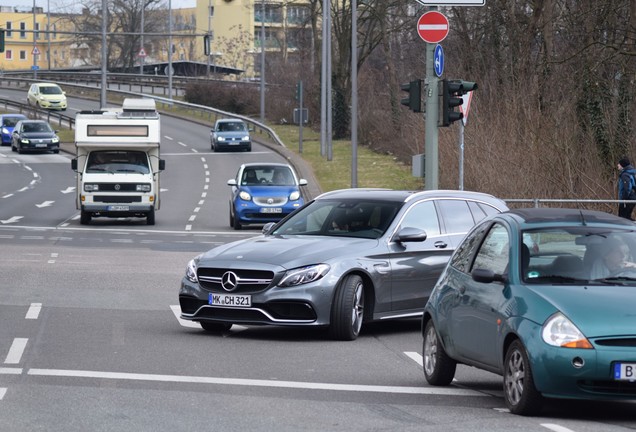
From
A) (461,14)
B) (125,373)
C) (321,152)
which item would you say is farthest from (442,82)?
(321,152)

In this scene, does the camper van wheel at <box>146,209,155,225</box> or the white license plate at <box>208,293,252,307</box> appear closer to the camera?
the white license plate at <box>208,293,252,307</box>

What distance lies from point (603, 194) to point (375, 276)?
18.5m

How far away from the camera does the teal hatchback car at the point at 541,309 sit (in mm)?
8359

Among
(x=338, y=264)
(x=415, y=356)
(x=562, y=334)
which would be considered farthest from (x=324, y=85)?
(x=562, y=334)

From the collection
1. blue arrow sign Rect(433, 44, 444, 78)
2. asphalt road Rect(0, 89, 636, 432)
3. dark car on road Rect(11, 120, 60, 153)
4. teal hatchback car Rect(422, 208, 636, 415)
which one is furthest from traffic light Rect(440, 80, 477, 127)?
dark car on road Rect(11, 120, 60, 153)

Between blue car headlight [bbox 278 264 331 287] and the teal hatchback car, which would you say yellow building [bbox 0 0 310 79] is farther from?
the teal hatchback car

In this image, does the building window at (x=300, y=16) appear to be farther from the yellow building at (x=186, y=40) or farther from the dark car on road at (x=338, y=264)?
the dark car on road at (x=338, y=264)

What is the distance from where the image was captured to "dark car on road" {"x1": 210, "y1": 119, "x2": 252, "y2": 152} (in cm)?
6425

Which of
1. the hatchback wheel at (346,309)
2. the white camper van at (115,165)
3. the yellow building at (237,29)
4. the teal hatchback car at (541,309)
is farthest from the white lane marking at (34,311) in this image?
the yellow building at (237,29)

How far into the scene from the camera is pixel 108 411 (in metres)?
8.77

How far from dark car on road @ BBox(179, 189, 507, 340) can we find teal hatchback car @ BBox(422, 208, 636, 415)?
89.2 inches

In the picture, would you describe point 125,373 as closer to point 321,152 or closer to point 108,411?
point 108,411

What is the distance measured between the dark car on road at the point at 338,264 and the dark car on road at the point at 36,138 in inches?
2129

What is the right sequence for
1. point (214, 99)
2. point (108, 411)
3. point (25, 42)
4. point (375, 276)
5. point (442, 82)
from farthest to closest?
point (25, 42), point (214, 99), point (442, 82), point (375, 276), point (108, 411)
